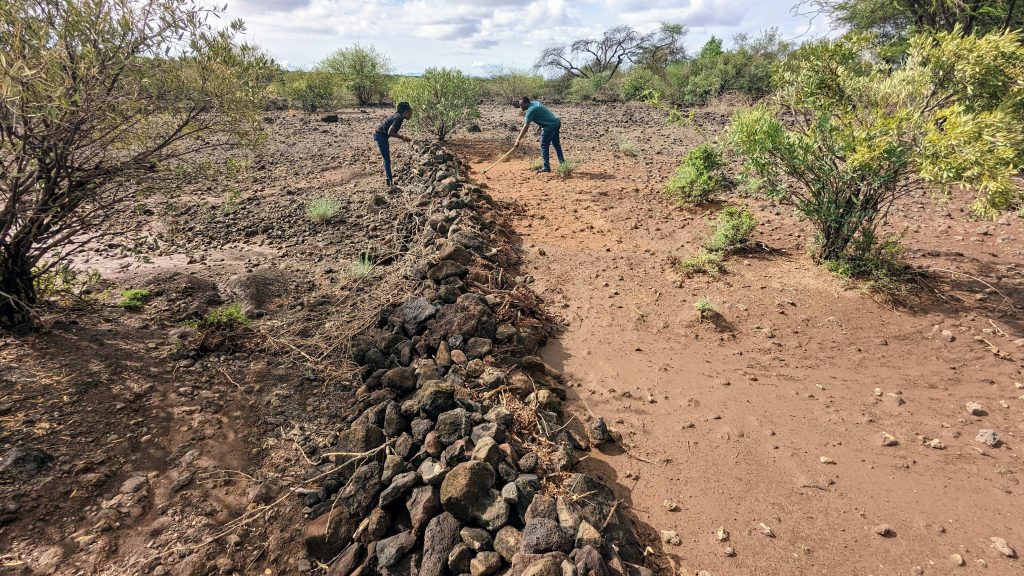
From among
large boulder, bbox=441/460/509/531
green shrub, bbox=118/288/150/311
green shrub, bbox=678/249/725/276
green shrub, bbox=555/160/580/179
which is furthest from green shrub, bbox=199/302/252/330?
green shrub, bbox=555/160/580/179

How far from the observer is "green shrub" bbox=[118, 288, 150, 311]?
3.66 meters

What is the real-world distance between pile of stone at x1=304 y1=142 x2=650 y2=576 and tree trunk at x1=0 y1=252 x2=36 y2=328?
2173mm

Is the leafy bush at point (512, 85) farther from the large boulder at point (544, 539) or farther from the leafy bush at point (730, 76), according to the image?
the large boulder at point (544, 539)

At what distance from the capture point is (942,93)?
144 inches

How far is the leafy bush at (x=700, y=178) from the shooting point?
20.8 ft

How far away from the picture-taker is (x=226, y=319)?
11.3 feet

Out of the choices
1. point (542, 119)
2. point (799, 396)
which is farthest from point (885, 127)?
point (542, 119)

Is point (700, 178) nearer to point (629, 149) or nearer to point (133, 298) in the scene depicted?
point (629, 149)

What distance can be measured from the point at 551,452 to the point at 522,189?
582 cm

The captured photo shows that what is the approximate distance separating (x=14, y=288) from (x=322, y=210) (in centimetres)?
321

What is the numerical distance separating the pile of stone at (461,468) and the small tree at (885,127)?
298 cm

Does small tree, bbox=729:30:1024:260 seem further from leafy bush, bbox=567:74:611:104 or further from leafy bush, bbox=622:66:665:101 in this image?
leafy bush, bbox=567:74:611:104

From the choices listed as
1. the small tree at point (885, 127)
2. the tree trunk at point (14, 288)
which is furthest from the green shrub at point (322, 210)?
the small tree at point (885, 127)

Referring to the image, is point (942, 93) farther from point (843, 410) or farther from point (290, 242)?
point (290, 242)
